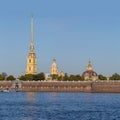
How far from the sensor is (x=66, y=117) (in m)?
68.5

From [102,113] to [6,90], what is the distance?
125807 millimetres

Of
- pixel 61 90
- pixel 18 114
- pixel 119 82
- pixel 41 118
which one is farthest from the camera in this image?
pixel 61 90

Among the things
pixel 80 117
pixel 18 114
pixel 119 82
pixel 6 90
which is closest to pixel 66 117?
pixel 80 117

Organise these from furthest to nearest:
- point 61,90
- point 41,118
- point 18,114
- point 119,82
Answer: point 61,90, point 119,82, point 18,114, point 41,118

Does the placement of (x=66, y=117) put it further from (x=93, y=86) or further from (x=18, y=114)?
(x=93, y=86)

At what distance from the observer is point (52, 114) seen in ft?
240

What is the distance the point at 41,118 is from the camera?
219ft

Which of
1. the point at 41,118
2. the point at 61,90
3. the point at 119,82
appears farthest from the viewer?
the point at 61,90

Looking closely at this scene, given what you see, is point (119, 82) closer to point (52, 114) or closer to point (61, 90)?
point (61, 90)

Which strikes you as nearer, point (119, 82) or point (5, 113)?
point (5, 113)

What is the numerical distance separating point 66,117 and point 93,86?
123 m

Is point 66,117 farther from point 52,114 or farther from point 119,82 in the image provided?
point 119,82

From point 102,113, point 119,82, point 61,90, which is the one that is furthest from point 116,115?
point 61,90

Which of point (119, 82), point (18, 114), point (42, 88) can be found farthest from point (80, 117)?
point (42, 88)
